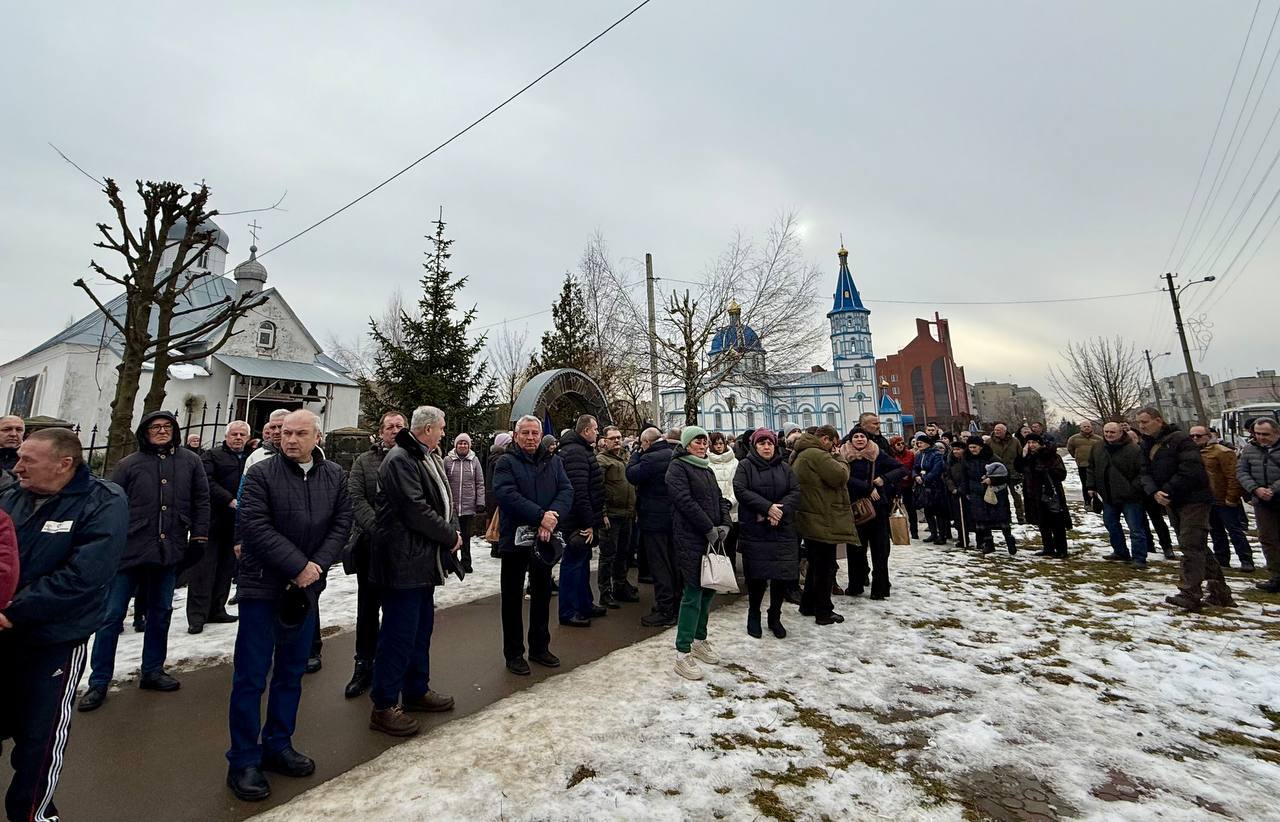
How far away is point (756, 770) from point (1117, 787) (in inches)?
72.3

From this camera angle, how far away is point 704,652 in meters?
4.51

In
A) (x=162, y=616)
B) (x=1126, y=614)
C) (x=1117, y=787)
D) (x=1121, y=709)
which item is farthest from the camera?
(x=1126, y=614)

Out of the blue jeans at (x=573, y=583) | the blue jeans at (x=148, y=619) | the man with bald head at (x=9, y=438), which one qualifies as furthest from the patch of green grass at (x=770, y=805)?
the man with bald head at (x=9, y=438)

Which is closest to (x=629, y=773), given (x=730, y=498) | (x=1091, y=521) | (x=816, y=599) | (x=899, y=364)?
(x=816, y=599)

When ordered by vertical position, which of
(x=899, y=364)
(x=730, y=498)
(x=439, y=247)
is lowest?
(x=730, y=498)

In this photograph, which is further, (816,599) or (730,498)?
(730,498)

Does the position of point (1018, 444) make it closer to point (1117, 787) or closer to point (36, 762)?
point (1117, 787)

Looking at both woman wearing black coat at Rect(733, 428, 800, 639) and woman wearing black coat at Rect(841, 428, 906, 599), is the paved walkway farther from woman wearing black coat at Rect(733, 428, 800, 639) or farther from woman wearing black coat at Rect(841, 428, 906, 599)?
woman wearing black coat at Rect(841, 428, 906, 599)

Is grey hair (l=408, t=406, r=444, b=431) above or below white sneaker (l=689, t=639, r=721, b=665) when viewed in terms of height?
above

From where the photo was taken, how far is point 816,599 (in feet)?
18.5

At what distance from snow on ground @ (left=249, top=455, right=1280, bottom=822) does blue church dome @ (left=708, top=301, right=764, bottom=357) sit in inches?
495

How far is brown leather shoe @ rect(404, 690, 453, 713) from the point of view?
3.64 m

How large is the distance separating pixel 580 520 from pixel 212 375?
2587cm

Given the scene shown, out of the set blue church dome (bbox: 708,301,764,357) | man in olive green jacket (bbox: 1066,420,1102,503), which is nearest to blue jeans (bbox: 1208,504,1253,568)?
man in olive green jacket (bbox: 1066,420,1102,503)
